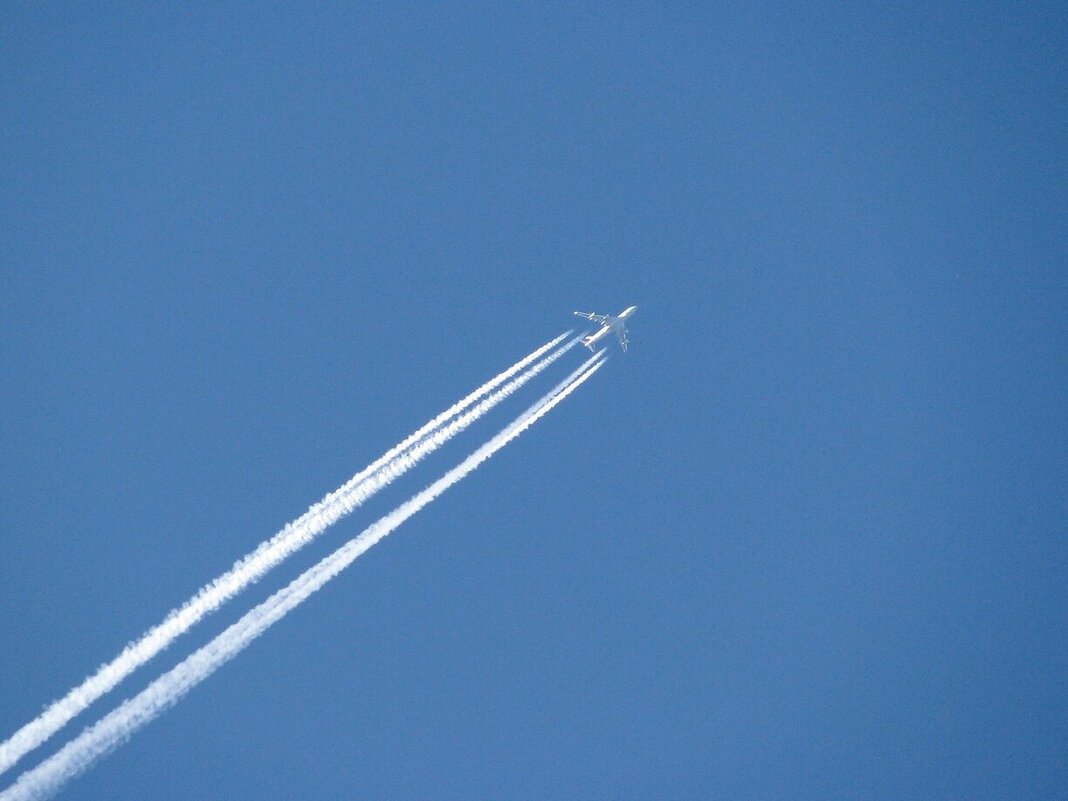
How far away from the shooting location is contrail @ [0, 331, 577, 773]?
93.8 ft

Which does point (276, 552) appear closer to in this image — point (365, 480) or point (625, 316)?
point (365, 480)

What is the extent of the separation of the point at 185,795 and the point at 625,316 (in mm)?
39065

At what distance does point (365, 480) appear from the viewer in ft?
128

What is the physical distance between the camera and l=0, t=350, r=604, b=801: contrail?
27812 millimetres

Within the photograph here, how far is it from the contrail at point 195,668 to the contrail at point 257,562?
94 centimetres

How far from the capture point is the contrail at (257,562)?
28.6 meters

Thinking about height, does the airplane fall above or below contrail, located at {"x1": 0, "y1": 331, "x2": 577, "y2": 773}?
above

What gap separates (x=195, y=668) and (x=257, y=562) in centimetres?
479

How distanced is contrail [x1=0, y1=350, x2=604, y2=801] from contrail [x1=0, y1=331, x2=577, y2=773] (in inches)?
37.1

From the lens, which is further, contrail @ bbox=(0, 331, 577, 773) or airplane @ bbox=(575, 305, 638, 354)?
airplane @ bbox=(575, 305, 638, 354)

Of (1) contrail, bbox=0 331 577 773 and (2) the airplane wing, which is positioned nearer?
(1) contrail, bbox=0 331 577 773

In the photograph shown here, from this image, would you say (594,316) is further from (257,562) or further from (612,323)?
(257,562)

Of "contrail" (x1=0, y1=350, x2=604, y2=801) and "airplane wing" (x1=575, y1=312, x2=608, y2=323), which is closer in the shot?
"contrail" (x1=0, y1=350, x2=604, y2=801)

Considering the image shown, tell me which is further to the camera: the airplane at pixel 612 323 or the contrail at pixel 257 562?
the airplane at pixel 612 323
